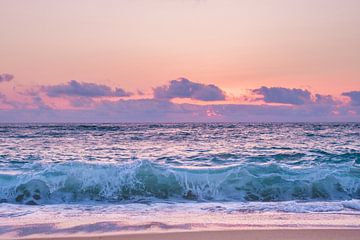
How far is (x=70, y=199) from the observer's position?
11.7m

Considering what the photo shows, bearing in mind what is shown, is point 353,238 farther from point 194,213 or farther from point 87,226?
point 87,226

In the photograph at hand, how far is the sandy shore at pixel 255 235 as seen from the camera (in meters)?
6.13

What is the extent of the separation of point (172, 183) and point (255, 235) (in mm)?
7051

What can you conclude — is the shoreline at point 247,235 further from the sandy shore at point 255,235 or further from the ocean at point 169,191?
the ocean at point 169,191

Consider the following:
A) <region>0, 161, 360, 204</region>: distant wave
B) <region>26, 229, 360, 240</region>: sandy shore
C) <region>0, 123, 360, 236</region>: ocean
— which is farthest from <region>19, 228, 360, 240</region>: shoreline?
<region>0, 161, 360, 204</region>: distant wave

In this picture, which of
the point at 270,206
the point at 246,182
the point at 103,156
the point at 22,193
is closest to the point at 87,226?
the point at 270,206

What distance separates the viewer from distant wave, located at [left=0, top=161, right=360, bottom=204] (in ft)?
39.4

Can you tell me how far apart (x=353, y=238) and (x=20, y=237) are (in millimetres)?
4907

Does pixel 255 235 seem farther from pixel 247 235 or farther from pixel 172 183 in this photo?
pixel 172 183

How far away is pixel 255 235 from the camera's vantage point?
6238mm

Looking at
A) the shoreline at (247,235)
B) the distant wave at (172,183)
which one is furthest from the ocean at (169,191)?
the shoreline at (247,235)

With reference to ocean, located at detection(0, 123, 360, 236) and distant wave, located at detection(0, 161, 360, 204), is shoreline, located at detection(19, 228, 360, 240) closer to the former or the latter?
ocean, located at detection(0, 123, 360, 236)

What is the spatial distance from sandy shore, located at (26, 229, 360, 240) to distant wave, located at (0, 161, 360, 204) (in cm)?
520

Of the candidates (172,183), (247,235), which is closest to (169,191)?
(172,183)
